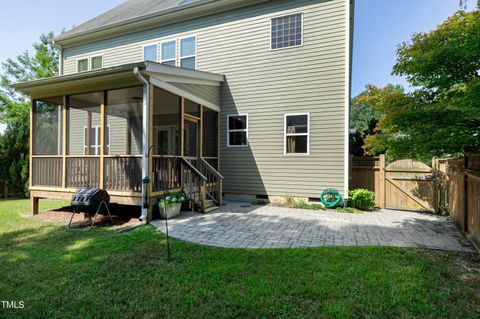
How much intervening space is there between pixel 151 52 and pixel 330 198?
29.6 ft

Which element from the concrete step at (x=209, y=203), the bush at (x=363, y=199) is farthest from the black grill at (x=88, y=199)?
the bush at (x=363, y=199)

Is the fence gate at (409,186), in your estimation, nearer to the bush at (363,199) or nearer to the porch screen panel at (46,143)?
the bush at (363,199)

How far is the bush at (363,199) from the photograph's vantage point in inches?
287

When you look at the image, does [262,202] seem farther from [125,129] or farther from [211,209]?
[125,129]

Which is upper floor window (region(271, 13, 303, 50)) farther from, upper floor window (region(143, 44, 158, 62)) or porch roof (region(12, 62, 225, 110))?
upper floor window (region(143, 44, 158, 62))

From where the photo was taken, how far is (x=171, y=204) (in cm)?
602

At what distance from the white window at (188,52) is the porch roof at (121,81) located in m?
2.01

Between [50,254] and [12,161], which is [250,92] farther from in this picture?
[12,161]

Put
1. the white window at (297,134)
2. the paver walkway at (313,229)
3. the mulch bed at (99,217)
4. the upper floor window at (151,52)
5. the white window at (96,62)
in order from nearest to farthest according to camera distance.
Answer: the paver walkway at (313,229) → the mulch bed at (99,217) → the white window at (297,134) → the upper floor window at (151,52) → the white window at (96,62)

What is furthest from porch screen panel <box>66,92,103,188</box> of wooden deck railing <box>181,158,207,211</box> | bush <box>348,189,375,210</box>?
bush <box>348,189,375,210</box>

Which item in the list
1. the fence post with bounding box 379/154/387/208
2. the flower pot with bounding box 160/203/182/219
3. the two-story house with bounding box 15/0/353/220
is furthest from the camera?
the fence post with bounding box 379/154/387/208

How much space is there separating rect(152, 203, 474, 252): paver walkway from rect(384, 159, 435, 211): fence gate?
18.9 inches

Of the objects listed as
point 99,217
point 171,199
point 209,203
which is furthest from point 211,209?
point 99,217

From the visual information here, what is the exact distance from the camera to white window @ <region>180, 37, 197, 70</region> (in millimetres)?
9623
